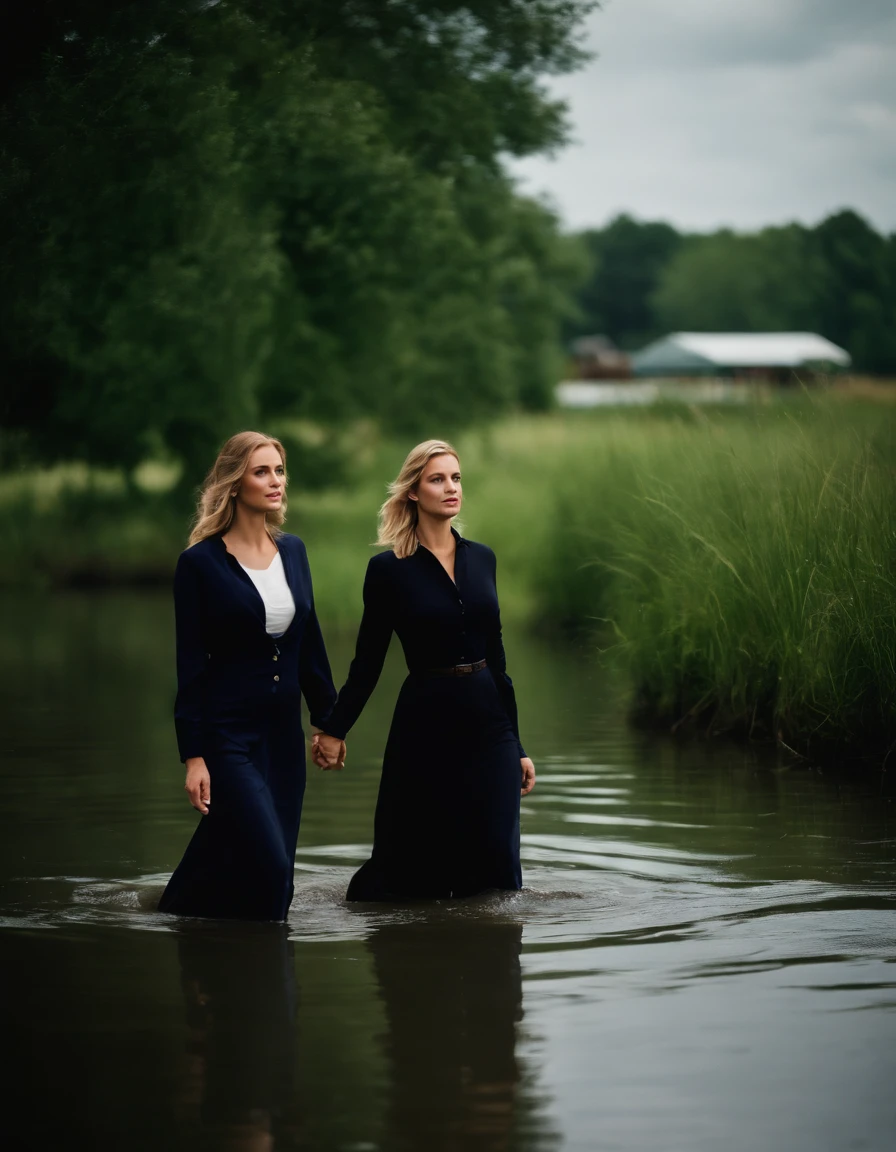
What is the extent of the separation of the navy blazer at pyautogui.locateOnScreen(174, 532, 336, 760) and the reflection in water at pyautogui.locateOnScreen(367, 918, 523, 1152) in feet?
3.32

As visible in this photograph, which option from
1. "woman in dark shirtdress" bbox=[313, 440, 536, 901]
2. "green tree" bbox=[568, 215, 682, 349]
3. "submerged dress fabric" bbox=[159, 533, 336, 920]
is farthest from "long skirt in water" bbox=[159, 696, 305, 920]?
"green tree" bbox=[568, 215, 682, 349]

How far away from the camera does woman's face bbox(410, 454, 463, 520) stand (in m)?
7.54

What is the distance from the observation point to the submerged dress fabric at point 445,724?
25.0 ft

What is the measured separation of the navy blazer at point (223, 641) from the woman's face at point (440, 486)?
21.0 inches

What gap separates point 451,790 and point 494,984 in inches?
51.8

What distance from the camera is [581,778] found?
1177 centimetres

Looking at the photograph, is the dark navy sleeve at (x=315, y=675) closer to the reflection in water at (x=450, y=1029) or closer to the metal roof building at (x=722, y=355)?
the reflection in water at (x=450, y=1029)

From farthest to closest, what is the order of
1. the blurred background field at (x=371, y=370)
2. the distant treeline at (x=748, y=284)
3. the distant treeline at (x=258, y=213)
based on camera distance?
the distant treeline at (x=748, y=284), the distant treeline at (x=258, y=213), the blurred background field at (x=371, y=370)

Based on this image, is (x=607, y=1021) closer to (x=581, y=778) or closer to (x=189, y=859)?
(x=189, y=859)

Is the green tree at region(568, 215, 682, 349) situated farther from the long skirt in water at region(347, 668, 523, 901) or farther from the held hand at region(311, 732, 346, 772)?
the held hand at region(311, 732, 346, 772)

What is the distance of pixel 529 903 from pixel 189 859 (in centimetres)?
138

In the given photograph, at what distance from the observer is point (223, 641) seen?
7363mm

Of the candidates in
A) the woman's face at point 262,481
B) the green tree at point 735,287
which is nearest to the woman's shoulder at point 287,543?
the woman's face at point 262,481

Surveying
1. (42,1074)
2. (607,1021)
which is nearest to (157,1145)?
(42,1074)
